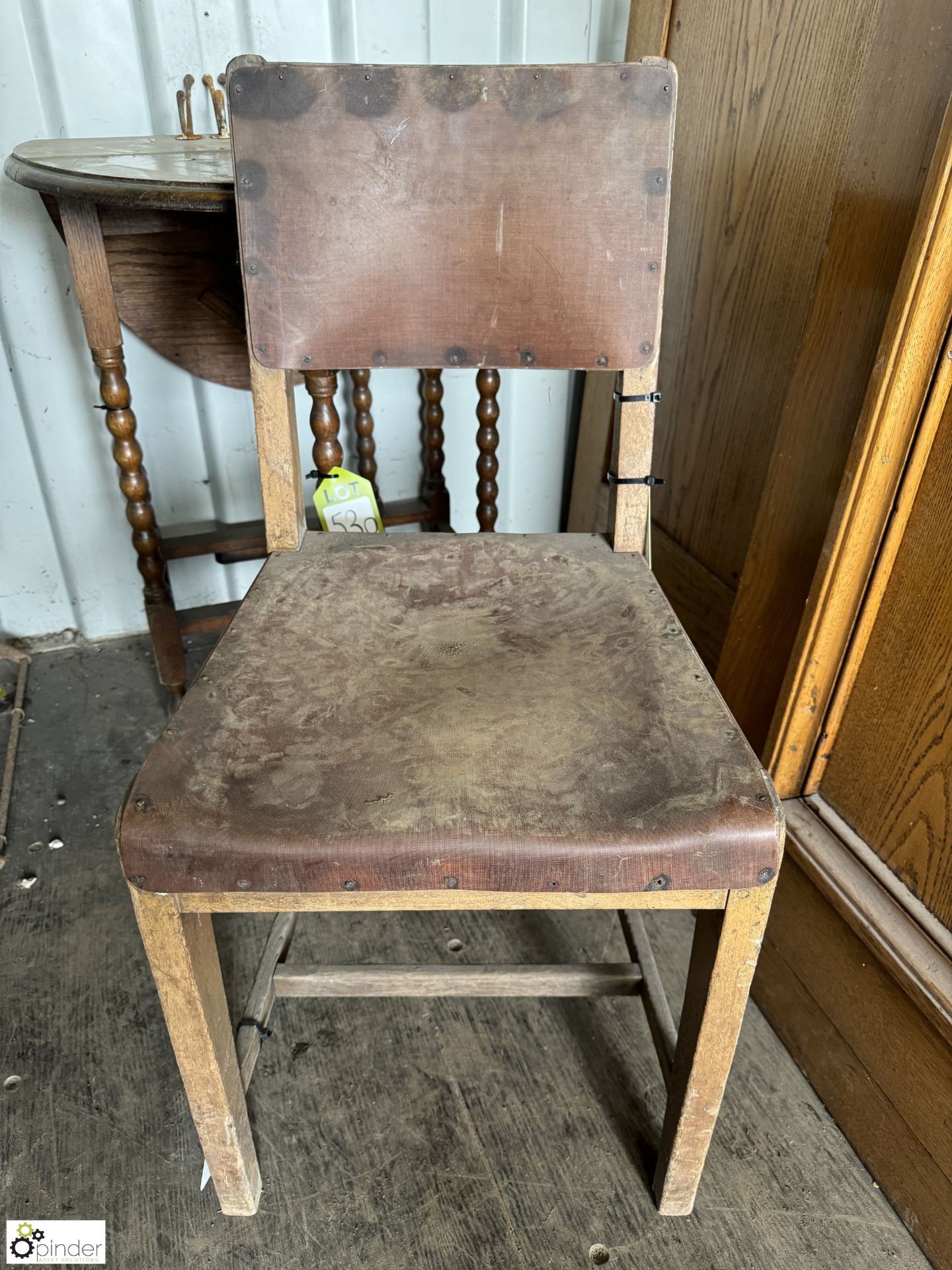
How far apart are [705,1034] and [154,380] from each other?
142 centimetres

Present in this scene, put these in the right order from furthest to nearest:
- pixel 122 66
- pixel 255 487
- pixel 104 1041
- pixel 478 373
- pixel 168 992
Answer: pixel 255 487, pixel 478 373, pixel 122 66, pixel 104 1041, pixel 168 992

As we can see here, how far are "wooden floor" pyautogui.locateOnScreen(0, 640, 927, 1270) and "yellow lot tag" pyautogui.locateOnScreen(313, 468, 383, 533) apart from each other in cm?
54

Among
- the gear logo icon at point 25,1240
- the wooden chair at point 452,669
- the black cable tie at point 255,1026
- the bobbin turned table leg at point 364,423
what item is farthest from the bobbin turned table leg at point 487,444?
the gear logo icon at point 25,1240

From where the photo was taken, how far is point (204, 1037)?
730 mm

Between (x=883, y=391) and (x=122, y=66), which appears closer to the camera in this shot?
(x=883, y=391)

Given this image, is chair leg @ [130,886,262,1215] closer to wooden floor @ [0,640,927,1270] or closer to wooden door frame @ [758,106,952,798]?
wooden floor @ [0,640,927,1270]

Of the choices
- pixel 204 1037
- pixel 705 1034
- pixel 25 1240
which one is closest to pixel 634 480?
pixel 705 1034

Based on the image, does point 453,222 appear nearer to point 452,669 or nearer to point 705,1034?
point 452,669

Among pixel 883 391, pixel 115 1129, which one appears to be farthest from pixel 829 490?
pixel 115 1129

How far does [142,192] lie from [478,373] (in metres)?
0.71

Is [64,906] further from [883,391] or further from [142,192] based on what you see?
[883,391]

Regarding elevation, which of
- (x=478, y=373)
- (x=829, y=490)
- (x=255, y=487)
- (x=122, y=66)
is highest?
(x=122, y=66)

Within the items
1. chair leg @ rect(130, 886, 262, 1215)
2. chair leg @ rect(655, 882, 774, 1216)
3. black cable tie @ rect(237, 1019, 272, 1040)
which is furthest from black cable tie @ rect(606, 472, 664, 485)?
black cable tie @ rect(237, 1019, 272, 1040)

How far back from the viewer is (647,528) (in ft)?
3.17
